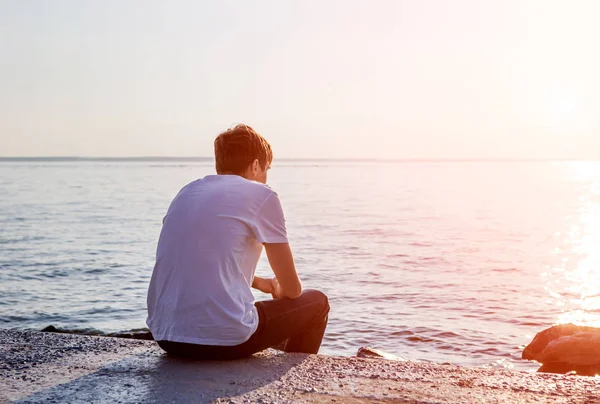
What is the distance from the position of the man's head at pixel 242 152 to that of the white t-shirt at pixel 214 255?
123mm

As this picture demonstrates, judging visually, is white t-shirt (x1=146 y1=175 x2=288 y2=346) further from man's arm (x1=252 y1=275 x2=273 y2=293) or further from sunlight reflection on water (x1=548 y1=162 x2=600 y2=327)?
sunlight reflection on water (x1=548 y1=162 x2=600 y2=327)

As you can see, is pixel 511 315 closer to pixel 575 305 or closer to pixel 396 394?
pixel 575 305

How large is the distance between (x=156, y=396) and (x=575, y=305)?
1028 centimetres

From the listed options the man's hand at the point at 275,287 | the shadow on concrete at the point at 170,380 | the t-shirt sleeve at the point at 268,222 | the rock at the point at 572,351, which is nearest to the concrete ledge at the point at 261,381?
the shadow on concrete at the point at 170,380

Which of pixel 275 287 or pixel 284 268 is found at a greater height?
pixel 284 268

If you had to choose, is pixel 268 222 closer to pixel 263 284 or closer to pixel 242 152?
pixel 242 152

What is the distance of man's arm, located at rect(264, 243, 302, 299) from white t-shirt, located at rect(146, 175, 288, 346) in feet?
0.19

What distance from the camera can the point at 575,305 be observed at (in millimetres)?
12438

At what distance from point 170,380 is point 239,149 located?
1.45m

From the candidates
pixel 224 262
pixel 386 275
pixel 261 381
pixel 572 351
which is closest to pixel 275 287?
pixel 224 262

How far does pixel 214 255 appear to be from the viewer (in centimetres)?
420

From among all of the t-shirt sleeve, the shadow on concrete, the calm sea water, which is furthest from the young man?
the calm sea water

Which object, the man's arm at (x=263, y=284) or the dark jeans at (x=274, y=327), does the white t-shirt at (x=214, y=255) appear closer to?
the dark jeans at (x=274, y=327)

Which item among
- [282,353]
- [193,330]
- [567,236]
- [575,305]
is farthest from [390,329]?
[567,236]
